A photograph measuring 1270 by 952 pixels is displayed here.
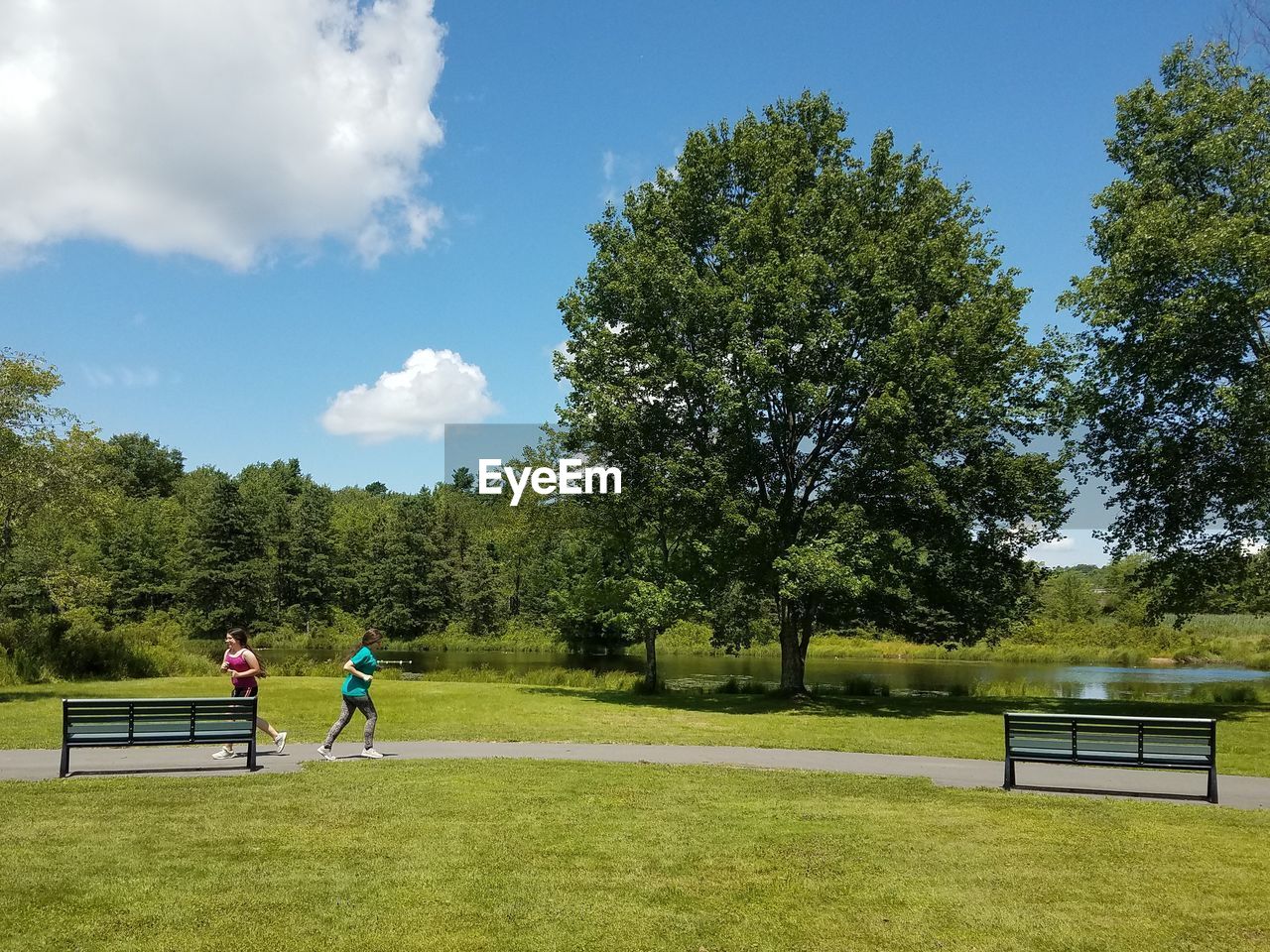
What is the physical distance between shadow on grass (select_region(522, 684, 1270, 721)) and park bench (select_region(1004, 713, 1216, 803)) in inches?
430

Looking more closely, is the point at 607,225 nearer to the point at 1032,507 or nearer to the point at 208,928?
the point at 1032,507

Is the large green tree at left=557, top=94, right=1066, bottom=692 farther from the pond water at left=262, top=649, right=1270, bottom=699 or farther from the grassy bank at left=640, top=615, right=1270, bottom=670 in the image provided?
the grassy bank at left=640, top=615, right=1270, bottom=670

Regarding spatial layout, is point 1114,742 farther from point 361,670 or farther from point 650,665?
point 650,665

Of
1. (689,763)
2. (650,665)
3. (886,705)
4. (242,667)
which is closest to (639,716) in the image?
(689,763)

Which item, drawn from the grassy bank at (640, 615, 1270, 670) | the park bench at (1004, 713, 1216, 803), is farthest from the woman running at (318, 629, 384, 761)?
the grassy bank at (640, 615, 1270, 670)

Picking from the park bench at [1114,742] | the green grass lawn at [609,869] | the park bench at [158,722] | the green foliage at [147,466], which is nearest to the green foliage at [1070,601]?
the park bench at [1114,742]

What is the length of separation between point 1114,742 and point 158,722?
1195 centimetres

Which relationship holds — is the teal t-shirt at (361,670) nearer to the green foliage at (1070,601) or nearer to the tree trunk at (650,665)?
the tree trunk at (650,665)

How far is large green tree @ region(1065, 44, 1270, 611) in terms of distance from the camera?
21.6m

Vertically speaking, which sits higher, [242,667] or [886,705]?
[242,667]

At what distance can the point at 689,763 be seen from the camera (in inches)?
524

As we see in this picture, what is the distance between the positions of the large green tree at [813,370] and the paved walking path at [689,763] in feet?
28.6

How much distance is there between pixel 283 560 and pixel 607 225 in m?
67.7

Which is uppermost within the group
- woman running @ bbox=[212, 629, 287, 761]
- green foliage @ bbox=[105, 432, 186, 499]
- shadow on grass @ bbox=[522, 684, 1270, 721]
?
green foliage @ bbox=[105, 432, 186, 499]
